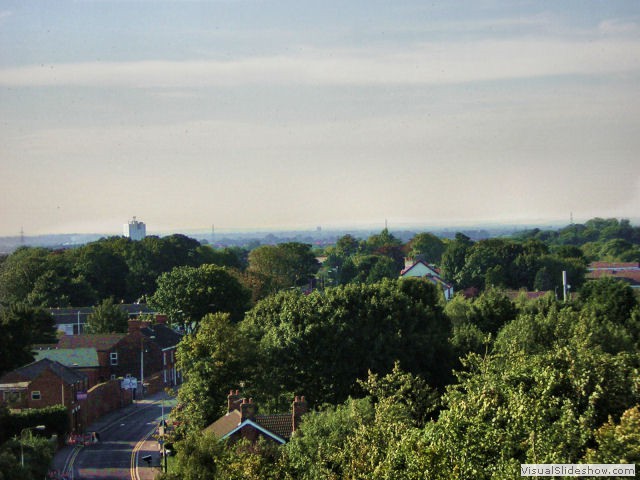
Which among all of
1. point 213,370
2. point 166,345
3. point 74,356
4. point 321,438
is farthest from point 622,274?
point 321,438

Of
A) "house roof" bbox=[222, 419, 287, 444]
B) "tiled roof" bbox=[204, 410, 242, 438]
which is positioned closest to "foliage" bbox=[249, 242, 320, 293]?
"tiled roof" bbox=[204, 410, 242, 438]


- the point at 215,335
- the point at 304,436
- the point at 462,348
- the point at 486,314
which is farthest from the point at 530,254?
the point at 304,436

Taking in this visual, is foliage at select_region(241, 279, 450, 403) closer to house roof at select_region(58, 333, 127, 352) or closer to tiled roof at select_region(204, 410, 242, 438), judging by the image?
tiled roof at select_region(204, 410, 242, 438)

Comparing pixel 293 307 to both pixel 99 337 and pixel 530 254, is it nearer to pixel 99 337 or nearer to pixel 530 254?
pixel 99 337

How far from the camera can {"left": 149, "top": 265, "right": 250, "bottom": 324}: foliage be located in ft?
239

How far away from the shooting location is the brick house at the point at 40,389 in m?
51.6

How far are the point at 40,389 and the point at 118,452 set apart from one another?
7.87 m

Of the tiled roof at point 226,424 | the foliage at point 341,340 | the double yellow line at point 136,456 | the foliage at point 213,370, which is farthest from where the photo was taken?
the foliage at point 341,340

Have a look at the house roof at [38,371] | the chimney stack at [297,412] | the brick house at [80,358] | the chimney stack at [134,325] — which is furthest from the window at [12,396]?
the chimney stack at [297,412]

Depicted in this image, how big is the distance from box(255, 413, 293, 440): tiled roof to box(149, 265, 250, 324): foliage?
115 ft

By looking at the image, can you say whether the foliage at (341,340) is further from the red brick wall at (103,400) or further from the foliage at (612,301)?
the foliage at (612,301)

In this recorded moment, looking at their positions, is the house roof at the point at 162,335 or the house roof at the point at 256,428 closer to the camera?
the house roof at the point at 256,428

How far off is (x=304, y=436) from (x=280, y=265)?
290 ft

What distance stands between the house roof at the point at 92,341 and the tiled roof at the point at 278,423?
2849cm
